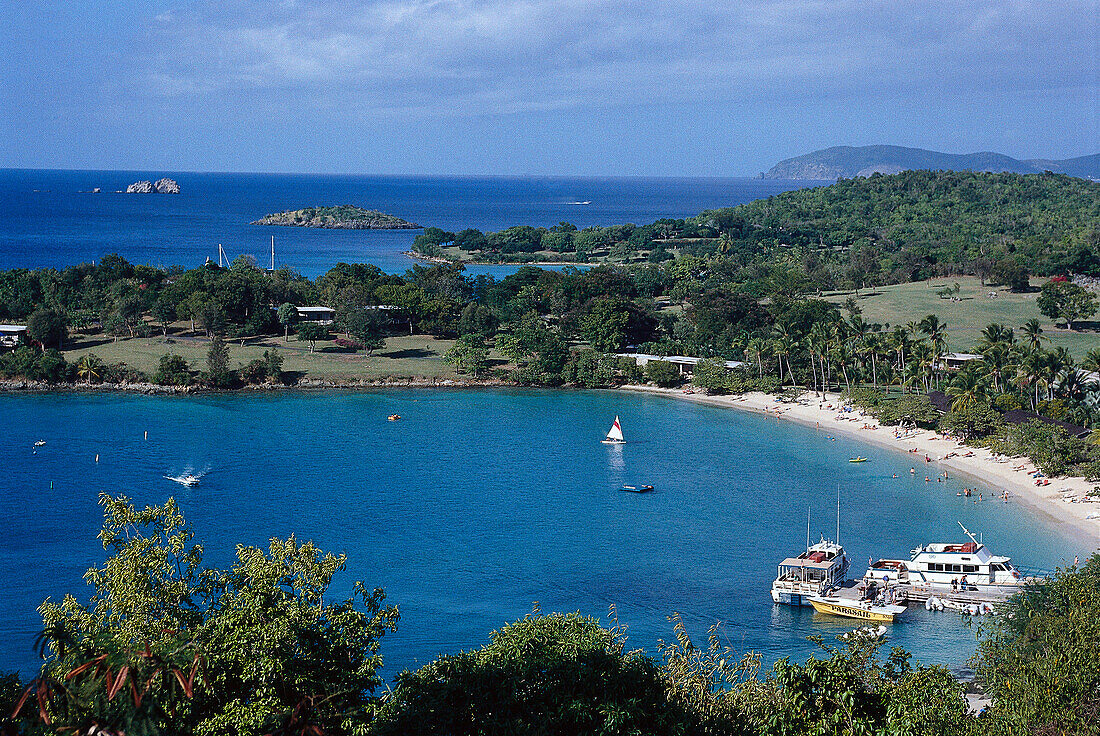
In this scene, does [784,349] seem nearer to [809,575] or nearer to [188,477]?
[809,575]

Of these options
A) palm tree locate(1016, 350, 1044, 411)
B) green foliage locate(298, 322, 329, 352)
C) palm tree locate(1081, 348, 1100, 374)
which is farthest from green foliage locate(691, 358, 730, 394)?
green foliage locate(298, 322, 329, 352)

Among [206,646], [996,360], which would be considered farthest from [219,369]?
[206,646]

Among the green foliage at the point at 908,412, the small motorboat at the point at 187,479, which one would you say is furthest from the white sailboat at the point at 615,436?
the small motorboat at the point at 187,479

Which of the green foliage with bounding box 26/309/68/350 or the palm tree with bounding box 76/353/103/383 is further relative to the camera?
the green foliage with bounding box 26/309/68/350

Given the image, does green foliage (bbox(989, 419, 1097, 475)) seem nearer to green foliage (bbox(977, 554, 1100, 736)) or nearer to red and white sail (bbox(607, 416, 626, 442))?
red and white sail (bbox(607, 416, 626, 442))

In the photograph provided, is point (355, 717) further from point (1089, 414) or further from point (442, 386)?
point (442, 386)

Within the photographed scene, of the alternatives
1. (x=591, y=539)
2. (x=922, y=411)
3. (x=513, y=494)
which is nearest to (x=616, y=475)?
(x=513, y=494)
